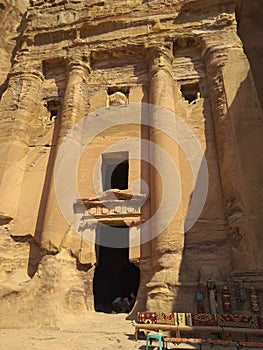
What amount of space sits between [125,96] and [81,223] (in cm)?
527

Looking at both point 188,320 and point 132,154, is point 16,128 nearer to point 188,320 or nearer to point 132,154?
point 132,154

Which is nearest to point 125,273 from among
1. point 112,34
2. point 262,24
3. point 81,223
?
point 81,223

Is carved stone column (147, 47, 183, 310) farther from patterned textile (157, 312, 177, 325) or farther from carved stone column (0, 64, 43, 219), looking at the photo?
carved stone column (0, 64, 43, 219)

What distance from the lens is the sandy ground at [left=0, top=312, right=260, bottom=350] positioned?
5.51m

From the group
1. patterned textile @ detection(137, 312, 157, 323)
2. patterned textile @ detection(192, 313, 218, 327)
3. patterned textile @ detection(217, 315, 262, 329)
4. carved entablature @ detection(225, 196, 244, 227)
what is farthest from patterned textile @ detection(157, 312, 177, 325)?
carved entablature @ detection(225, 196, 244, 227)

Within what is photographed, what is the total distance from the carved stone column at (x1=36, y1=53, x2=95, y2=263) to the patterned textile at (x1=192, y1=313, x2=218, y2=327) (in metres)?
3.62

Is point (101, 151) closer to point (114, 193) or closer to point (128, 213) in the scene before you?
point (114, 193)

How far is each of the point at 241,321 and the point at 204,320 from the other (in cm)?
70

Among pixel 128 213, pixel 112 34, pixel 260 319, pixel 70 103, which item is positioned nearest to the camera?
pixel 260 319

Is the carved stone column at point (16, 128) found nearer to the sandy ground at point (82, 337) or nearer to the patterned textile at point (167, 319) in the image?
the sandy ground at point (82, 337)

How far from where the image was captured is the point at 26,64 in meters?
12.7

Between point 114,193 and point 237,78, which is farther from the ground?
point 237,78

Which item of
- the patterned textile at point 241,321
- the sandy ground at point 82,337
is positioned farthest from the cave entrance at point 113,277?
the patterned textile at point 241,321

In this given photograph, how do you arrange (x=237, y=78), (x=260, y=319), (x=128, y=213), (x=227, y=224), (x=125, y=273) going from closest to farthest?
1. (x=260, y=319)
2. (x=227, y=224)
3. (x=128, y=213)
4. (x=237, y=78)
5. (x=125, y=273)
